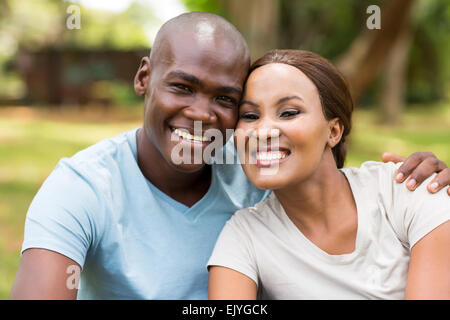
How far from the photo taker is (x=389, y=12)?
7.02 metres

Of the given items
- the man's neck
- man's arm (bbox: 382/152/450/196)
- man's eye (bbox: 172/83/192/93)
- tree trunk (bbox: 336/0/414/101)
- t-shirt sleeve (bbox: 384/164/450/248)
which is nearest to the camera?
t-shirt sleeve (bbox: 384/164/450/248)

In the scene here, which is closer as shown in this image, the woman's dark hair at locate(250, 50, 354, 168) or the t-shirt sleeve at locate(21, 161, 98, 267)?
the t-shirt sleeve at locate(21, 161, 98, 267)

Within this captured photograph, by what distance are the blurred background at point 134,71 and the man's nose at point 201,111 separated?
3.05ft

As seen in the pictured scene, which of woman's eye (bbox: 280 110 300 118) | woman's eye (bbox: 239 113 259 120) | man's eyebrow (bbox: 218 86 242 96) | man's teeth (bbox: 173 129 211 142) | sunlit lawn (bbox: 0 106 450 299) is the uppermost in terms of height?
sunlit lawn (bbox: 0 106 450 299)

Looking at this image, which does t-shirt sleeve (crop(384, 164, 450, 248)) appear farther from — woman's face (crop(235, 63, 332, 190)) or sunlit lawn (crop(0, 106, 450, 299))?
sunlit lawn (crop(0, 106, 450, 299))

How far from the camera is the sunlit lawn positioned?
642 centimetres

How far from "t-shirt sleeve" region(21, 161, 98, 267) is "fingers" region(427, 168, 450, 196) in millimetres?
1332

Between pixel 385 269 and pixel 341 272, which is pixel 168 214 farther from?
pixel 385 269

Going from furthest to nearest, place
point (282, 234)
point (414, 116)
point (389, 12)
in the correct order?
point (414, 116) < point (389, 12) < point (282, 234)

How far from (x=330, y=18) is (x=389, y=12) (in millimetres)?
9747

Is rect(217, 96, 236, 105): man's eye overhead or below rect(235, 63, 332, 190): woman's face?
overhead

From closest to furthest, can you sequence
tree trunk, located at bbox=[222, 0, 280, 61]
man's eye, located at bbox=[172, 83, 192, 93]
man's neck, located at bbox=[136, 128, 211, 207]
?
man's eye, located at bbox=[172, 83, 192, 93] < man's neck, located at bbox=[136, 128, 211, 207] < tree trunk, located at bbox=[222, 0, 280, 61]

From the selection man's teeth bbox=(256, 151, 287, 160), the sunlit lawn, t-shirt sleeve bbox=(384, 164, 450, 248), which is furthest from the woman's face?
the sunlit lawn

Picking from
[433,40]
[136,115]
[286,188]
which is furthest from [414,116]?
[286,188]
